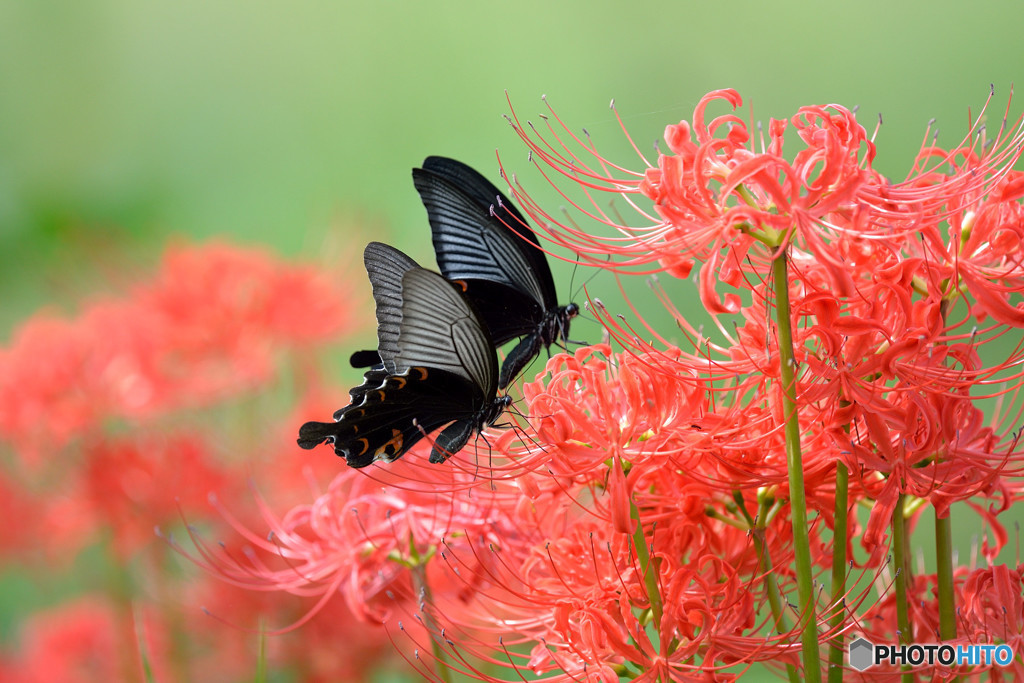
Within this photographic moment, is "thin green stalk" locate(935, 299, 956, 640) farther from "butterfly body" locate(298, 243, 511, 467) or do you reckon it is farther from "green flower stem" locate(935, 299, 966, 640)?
"butterfly body" locate(298, 243, 511, 467)

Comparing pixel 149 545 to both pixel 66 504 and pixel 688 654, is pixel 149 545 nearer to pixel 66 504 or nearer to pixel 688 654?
pixel 66 504

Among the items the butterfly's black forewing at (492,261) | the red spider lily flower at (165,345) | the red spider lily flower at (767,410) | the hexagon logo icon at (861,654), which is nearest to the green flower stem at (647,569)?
the red spider lily flower at (767,410)

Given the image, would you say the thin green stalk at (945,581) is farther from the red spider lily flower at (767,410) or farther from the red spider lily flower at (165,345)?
the red spider lily flower at (165,345)

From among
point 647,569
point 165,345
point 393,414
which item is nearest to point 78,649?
point 165,345

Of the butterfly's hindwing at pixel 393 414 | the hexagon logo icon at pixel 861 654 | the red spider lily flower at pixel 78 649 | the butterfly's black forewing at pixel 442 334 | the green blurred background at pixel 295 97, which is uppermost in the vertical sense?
the green blurred background at pixel 295 97

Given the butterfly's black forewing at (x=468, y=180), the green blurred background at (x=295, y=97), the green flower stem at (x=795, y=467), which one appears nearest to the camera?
the green flower stem at (x=795, y=467)

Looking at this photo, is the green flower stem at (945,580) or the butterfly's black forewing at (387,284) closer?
the green flower stem at (945,580)

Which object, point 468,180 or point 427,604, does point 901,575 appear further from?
point 468,180
